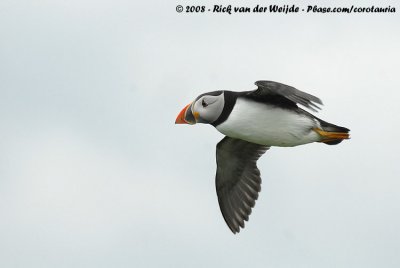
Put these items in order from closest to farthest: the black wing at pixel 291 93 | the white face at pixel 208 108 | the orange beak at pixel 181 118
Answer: the black wing at pixel 291 93
the white face at pixel 208 108
the orange beak at pixel 181 118

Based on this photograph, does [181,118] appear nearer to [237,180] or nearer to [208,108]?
[208,108]

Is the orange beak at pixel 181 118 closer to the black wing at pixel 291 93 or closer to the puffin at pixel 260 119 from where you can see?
the puffin at pixel 260 119

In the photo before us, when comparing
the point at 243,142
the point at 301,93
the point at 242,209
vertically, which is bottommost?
the point at 242,209

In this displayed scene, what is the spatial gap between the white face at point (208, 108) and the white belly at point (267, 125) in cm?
17

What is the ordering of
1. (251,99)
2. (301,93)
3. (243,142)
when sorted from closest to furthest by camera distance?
1. (301,93)
2. (251,99)
3. (243,142)

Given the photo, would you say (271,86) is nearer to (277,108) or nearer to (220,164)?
(277,108)

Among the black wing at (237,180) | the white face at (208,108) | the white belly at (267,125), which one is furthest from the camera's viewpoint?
the black wing at (237,180)

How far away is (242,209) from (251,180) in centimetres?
47

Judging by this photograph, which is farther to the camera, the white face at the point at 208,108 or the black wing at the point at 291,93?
the white face at the point at 208,108

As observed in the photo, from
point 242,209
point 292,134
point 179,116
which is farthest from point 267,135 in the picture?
point 242,209

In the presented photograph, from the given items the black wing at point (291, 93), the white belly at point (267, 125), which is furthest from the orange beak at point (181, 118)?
the black wing at point (291, 93)

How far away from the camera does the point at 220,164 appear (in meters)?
15.1

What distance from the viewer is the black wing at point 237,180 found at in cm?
1493

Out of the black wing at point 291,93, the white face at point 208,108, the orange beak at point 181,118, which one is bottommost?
the orange beak at point 181,118
